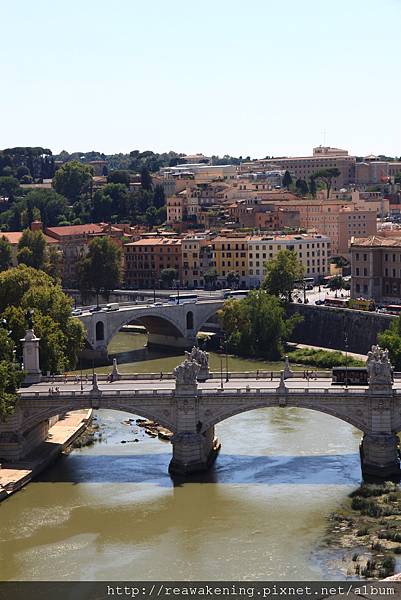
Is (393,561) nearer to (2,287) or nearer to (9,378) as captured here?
(9,378)

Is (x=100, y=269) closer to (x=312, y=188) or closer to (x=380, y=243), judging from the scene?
(x=380, y=243)

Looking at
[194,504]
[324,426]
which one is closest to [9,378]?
[194,504]

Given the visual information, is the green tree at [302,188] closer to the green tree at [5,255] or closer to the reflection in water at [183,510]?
the green tree at [5,255]

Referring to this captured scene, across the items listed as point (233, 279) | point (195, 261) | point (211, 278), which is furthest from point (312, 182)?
point (233, 279)

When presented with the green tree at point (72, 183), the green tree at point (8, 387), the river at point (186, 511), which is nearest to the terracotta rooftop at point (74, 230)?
the green tree at point (72, 183)

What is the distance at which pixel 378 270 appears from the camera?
69.4m

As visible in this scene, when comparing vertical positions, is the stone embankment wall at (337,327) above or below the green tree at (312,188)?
below

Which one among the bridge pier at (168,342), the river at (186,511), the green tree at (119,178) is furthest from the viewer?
the green tree at (119,178)

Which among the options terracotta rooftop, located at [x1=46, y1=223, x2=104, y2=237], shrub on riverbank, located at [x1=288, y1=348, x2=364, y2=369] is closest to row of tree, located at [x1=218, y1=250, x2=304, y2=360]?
shrub on riverbank, located at [x1=288, y1=348, x2=364, y2=369]

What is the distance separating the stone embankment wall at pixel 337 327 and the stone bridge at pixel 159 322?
165 inches

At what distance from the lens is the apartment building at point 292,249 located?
80.4m

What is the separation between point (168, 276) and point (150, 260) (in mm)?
3009

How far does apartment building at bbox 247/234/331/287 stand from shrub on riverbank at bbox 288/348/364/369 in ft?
63.5

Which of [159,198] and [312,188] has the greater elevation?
[312,188]
